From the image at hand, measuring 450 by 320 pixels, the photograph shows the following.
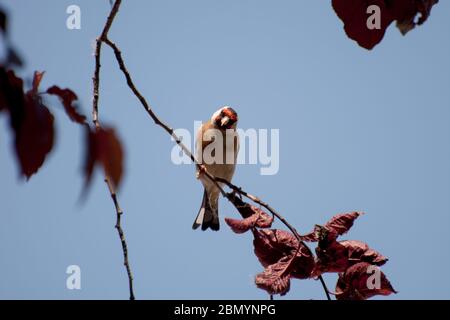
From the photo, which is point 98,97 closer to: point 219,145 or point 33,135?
point 33,135

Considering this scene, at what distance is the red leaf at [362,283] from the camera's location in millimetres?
2178

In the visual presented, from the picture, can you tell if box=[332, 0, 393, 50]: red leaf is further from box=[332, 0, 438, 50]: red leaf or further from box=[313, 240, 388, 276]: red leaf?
box=[313, 240, 388, 276]: red leaf

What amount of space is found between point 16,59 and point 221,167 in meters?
4.68

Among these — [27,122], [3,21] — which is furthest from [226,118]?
[3,21]

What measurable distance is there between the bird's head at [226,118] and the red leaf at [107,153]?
4409 millimetres

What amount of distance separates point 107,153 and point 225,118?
14.7 ft

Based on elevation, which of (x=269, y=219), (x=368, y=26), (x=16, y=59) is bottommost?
(x=269, y=219)

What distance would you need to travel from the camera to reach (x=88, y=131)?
94 centimetres

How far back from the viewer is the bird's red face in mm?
5316

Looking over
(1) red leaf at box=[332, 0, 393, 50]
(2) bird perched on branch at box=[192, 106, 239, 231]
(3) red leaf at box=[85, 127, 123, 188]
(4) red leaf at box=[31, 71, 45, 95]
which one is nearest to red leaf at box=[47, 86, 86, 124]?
(4) red leaf at box=[31, 71, 45, 95]

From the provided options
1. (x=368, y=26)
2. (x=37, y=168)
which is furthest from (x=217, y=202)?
(x=37, y=168)

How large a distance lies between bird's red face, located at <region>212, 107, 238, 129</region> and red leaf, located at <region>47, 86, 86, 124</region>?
413 centimetres

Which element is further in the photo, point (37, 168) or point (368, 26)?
point (368, 26)
